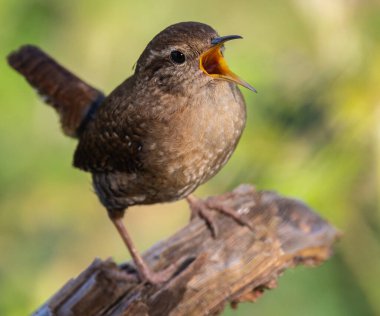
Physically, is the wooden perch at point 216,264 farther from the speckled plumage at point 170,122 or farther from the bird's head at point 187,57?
the bird's head at point 187,57

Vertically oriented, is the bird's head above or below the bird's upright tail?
below

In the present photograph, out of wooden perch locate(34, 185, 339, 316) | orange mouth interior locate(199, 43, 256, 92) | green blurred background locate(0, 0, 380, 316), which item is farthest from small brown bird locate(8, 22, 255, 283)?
green blurred background locate(0, 0, 380, 316)

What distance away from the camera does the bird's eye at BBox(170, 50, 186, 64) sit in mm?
3449

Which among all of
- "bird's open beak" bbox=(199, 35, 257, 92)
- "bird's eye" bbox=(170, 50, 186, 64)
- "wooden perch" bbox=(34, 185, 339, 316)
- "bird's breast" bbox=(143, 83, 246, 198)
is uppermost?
"bird's eye" bbox=(170, 50, 186, 64)

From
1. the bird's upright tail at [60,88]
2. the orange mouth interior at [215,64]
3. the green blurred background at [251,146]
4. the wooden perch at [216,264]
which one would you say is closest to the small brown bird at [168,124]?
the orange mouth interior at [215,64]

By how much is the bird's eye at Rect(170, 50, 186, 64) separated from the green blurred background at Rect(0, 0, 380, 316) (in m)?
1.26

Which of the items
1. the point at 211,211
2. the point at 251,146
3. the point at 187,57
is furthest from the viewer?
the point at 251,146

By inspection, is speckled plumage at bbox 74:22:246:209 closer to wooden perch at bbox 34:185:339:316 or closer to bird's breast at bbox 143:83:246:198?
bird's breast at bbox 143:83:246:198

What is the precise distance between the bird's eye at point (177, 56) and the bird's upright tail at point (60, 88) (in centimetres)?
89

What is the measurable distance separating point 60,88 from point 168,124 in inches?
37.5

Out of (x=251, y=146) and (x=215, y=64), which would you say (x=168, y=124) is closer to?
(x=215, y=64)

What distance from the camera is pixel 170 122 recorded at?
355 cm

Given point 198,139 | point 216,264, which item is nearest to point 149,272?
point 216,264

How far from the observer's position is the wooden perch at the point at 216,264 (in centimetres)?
377
